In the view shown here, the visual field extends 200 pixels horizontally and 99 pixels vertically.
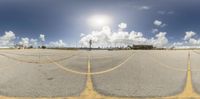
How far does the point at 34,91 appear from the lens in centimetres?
702

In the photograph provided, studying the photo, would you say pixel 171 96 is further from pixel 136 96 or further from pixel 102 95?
pixel 102 95

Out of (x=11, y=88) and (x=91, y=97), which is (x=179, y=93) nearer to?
(x=91, y=97)

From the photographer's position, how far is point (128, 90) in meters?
7.25

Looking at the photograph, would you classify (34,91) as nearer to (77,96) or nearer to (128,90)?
(77,96)

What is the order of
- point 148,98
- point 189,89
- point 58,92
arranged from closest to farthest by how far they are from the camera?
point 148,98
point 58,92
point 189,89

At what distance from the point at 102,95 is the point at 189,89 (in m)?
2.98

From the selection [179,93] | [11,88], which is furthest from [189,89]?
[11,88]

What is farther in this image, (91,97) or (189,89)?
(189,89)

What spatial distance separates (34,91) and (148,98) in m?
3.42

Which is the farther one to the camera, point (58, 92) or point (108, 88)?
point (108, 88)

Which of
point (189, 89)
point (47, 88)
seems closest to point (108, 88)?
point (47, 88)

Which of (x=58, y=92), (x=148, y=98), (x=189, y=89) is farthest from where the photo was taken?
(x=189, y=89)

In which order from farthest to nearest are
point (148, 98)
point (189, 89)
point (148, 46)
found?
point (148, 46), point (189, 89), point (148, 98)

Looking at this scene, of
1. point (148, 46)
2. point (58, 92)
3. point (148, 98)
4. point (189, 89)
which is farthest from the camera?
point (148, 46)
